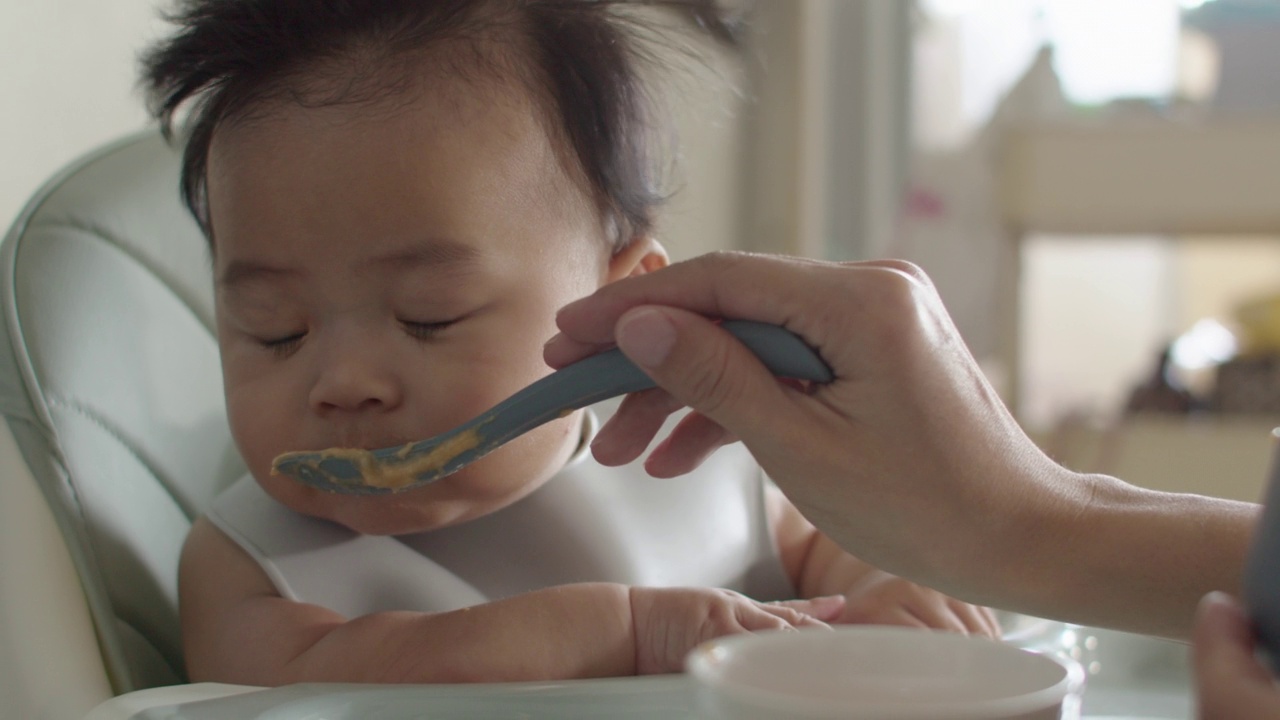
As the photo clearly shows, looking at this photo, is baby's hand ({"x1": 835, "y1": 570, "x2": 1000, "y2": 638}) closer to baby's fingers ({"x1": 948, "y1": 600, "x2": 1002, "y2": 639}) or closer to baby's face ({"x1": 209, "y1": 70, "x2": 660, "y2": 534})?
baby's fingers ({"x1": 948, "y1": 600, "x2": 1002, "y2": 639})

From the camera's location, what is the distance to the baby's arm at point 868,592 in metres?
0.73

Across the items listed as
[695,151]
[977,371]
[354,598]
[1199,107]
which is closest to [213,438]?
[354,598]

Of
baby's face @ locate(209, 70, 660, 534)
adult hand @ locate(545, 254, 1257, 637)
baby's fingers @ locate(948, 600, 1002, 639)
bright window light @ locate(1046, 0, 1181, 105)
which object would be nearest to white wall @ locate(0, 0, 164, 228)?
baby's face @ locate(209, 70, 660, 534)

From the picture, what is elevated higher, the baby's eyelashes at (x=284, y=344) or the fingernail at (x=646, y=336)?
the fingernail at (x=646, y=336)

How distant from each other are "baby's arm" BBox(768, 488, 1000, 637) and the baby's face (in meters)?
0.21

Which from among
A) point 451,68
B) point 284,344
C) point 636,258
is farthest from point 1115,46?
point 284,344

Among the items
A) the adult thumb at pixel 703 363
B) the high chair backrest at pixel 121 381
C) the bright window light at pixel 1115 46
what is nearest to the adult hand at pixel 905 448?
the adult thumb at pixel 703 363

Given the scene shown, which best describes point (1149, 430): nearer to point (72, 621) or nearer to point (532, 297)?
point (532, 297)

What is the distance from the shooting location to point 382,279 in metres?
0.67

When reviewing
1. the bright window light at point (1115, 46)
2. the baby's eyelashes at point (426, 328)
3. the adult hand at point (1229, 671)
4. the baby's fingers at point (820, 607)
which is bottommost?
the baby's fingers at point (820, 607)

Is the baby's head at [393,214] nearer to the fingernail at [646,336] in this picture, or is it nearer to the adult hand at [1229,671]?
the fingernail at [646,336]

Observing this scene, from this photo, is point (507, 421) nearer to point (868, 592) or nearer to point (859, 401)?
point (859, 401)

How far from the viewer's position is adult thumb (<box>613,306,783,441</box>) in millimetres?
486

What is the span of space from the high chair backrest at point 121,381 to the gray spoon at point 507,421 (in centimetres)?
13
